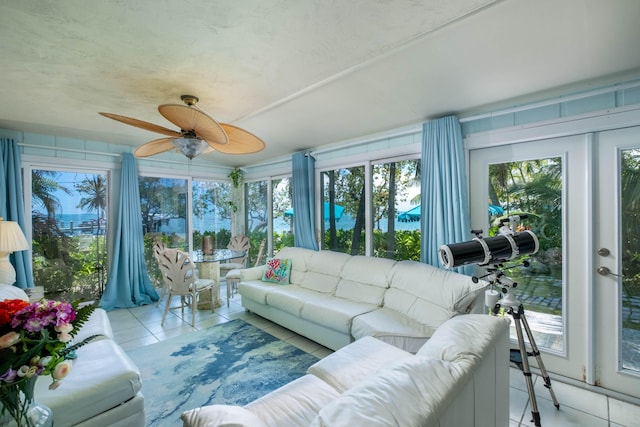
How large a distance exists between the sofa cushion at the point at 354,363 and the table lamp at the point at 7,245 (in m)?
3.09

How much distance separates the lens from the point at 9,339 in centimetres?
94

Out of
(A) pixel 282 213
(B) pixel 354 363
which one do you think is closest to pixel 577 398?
(B) pixel 354 363

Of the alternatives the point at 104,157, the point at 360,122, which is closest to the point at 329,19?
the point at 360,122

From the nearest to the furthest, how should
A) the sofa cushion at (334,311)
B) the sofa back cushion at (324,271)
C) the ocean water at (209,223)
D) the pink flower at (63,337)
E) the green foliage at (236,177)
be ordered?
the pink flower at (63,337) → the sofa cushion at (334,311) → the sofa back cushion at (324,271) → the ocean water at (209,223) → the green foliage at (236,177)

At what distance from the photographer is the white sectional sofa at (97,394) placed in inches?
Answer: 56.8

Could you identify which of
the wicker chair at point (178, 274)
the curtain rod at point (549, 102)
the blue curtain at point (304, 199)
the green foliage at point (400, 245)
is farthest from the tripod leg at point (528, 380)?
the wicker chair at point (178, 274)

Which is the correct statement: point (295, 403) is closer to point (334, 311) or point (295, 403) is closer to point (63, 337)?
point (63, 337)

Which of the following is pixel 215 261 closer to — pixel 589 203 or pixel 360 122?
pixel 360 122

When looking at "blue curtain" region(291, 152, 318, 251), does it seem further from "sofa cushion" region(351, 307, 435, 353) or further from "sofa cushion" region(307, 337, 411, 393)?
"sofa cushion" region(307, 337, 411, 393)

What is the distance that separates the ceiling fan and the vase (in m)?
1.41

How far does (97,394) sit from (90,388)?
0.05 m

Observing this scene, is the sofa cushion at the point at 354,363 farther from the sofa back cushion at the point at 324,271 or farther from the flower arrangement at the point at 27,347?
the sofa back cushion at the point at 324,271

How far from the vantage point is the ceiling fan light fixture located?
2.12m

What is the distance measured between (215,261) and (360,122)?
2.54 meters
